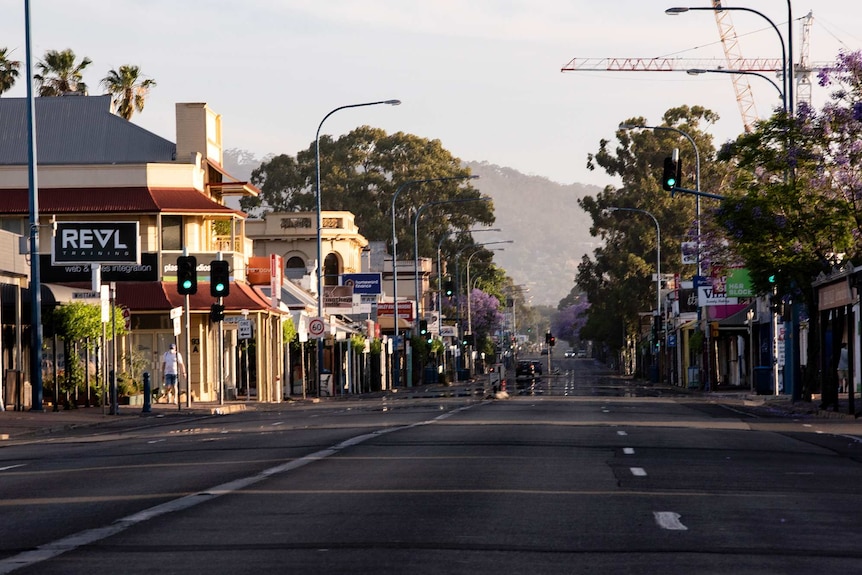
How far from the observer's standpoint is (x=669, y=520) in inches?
521

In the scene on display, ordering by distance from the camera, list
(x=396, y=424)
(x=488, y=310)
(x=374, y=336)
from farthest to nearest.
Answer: (x=488, y=310), (x=374, y=336), (x=396, y=424)

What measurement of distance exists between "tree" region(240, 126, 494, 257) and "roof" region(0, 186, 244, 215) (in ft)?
217

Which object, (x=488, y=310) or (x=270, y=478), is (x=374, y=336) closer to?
(x=488, y=310)

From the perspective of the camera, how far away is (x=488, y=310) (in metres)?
155

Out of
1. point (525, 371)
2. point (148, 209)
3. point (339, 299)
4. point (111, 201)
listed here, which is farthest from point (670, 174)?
point (525, 371)

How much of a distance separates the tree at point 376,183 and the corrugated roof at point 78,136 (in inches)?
2420

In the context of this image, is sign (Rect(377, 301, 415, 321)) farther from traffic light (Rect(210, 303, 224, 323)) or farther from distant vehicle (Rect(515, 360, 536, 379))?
traffic light (Rect(210, 303, 224, 323))

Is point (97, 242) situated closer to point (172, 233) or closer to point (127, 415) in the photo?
point (127, 415)

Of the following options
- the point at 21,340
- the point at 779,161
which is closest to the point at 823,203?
the point at 779,161

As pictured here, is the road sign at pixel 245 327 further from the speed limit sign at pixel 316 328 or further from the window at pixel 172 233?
the speed limit sign at pixel 316 328

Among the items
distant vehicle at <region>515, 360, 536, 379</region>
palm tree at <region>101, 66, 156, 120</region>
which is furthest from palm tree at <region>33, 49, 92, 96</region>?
distant vehicle at <region>515, 360, 536, 379</region>

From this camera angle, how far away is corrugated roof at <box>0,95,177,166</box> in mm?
59656

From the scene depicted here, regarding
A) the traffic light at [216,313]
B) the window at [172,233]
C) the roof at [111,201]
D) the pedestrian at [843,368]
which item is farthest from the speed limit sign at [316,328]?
the pedestrian at [843,368]

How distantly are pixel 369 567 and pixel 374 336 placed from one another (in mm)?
83127
